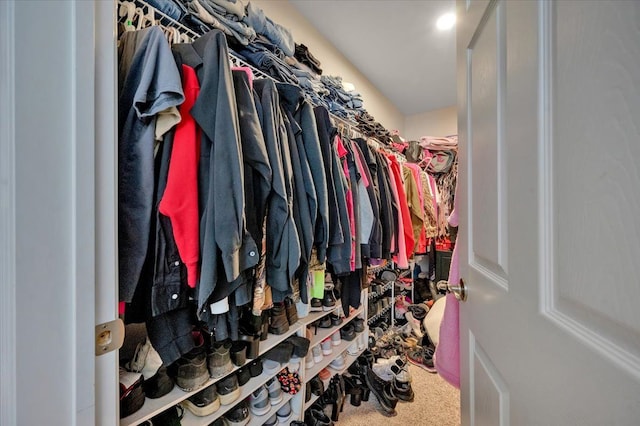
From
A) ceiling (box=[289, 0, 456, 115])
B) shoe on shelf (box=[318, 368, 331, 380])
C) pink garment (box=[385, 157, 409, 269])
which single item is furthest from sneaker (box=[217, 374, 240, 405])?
ceiling (box=[289, 0, 456, 115])

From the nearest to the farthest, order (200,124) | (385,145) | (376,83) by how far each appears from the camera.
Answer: (200,124)
(385,145)
(376,83)

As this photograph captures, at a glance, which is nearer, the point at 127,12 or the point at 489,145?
the point at 489,145

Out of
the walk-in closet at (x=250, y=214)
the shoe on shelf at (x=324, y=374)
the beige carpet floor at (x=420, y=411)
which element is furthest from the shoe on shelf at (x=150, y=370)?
the beige carpet floor at (x=420, y=411)

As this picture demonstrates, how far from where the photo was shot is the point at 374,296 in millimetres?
2070

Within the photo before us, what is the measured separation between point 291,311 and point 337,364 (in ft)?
2.37

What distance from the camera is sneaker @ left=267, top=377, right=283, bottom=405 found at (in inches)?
40.8

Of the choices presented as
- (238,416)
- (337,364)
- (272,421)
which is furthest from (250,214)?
(337,364)

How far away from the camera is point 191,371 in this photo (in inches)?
28.8

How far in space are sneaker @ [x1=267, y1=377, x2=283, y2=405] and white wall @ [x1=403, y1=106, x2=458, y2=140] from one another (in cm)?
318

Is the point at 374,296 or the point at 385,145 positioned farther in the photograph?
the point at 385,145
